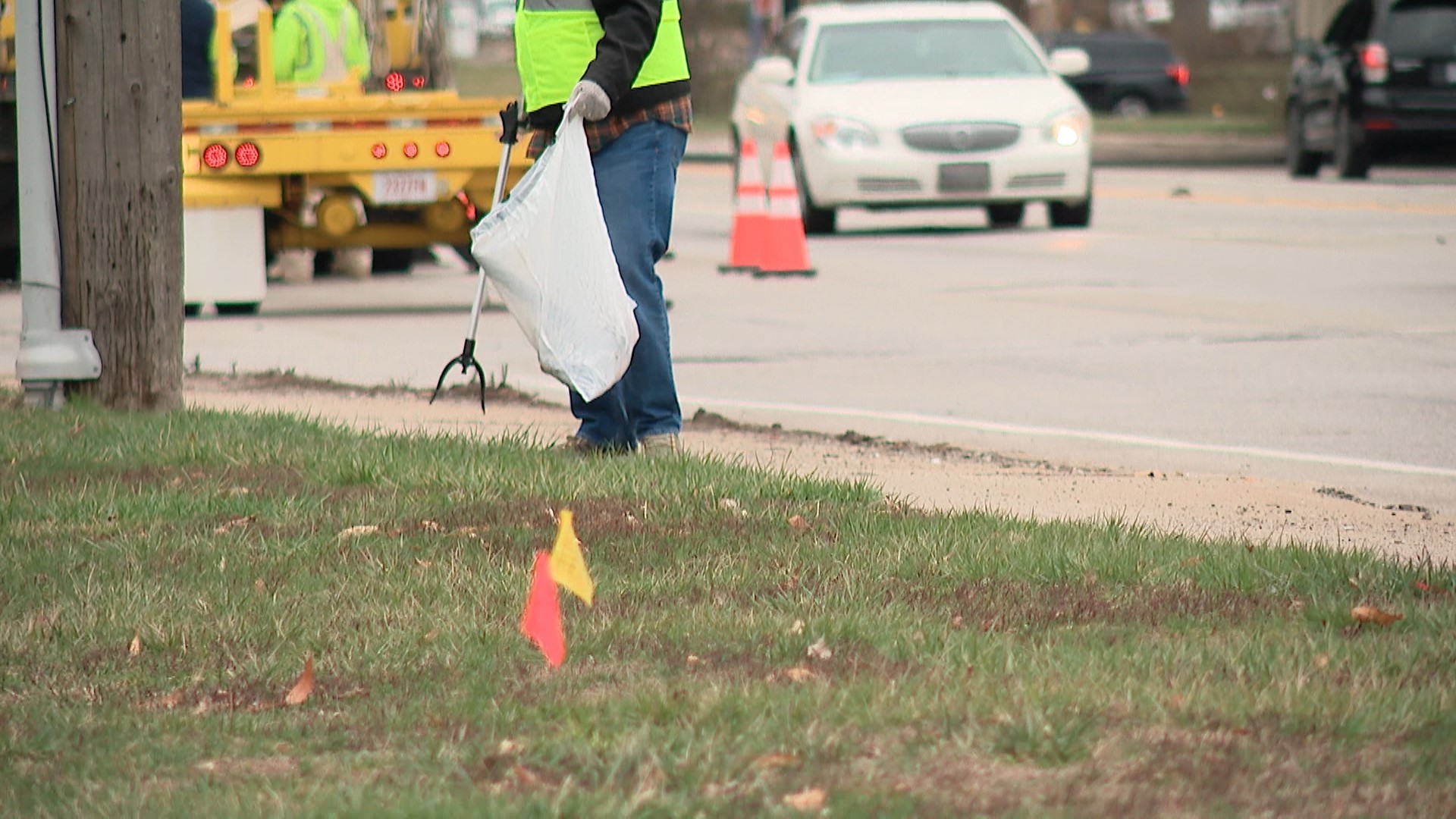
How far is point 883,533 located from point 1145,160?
25141 millimetres

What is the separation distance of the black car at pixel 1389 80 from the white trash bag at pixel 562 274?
16.7m

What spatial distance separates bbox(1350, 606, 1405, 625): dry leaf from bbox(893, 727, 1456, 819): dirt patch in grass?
897 mm

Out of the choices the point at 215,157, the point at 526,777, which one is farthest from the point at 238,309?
the point at 526,777

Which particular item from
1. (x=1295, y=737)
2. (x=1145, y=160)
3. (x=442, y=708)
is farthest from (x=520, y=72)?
(x=1145, y=160)

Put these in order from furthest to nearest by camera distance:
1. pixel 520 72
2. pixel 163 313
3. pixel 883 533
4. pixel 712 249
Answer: pixel 712 249
pixel 163 313
pixel 520 72
pixel 883 533

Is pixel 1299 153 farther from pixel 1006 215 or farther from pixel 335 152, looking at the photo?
pixel 335 152

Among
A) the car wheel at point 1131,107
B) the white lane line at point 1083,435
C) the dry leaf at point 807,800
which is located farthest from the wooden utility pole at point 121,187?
the car wheel at point 1131,107

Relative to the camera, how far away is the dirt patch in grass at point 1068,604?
4.63m

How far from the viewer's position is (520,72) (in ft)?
23.0

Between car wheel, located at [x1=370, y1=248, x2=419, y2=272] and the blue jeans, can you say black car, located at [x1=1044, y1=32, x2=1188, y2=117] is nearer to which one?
car wheel, located at [x1=370, y1=248, x2=419, y2=272]

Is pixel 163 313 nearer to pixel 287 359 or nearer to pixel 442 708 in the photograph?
pixel 287 359

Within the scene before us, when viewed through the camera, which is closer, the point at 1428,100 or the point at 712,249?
the point at 712,249

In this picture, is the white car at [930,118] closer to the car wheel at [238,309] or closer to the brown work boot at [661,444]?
the car wheel at [238,309]

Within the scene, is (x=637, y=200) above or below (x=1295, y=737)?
above
